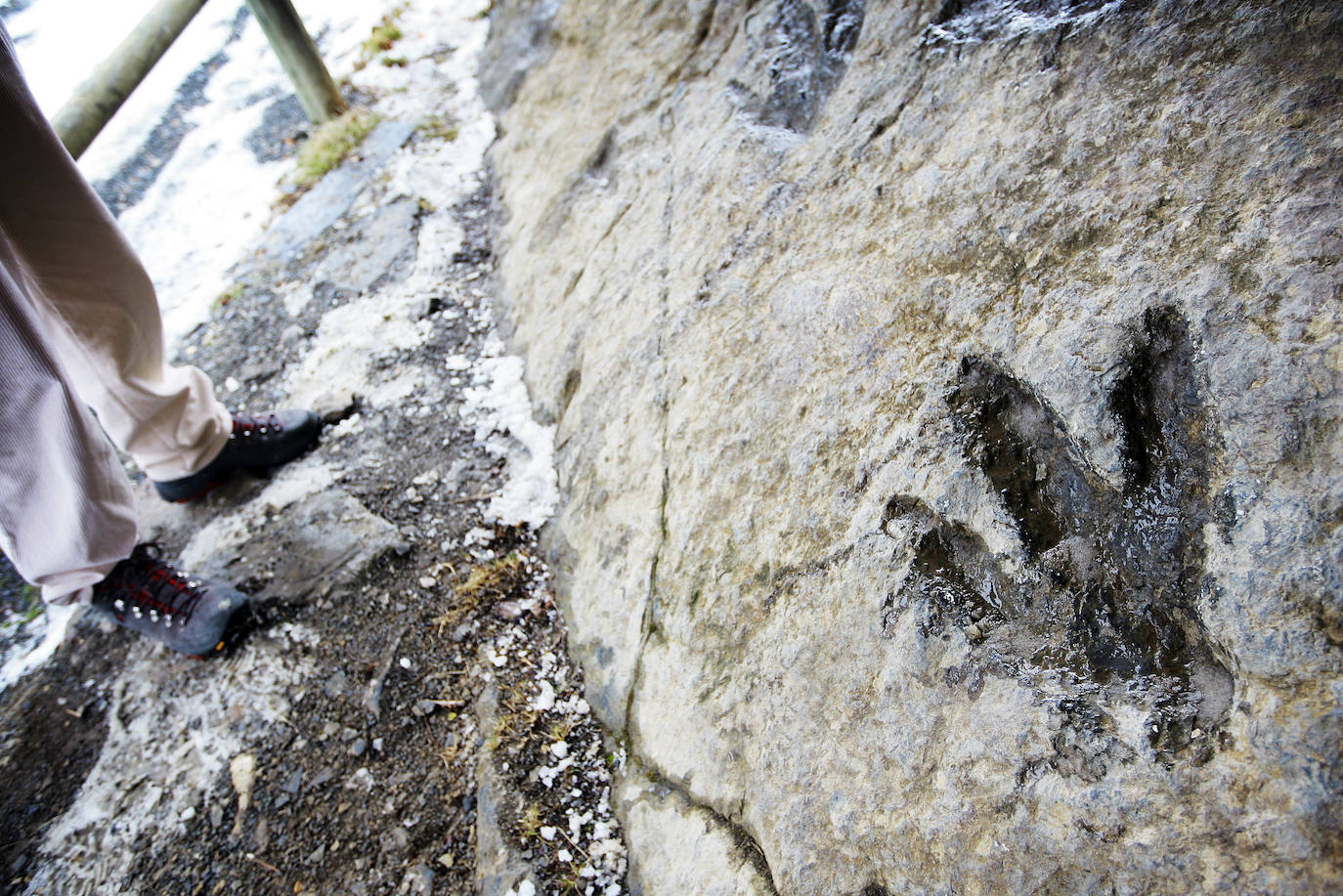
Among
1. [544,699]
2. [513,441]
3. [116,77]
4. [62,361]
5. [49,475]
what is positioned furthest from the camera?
[116,77]

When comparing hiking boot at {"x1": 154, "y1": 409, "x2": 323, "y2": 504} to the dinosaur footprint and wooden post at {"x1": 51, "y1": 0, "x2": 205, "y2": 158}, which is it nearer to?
wooden post at {"x1": 51, "y1": 0, "x2": 205, "y2": 158}

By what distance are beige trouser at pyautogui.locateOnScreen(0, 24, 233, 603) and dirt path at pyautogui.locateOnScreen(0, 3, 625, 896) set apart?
594mm

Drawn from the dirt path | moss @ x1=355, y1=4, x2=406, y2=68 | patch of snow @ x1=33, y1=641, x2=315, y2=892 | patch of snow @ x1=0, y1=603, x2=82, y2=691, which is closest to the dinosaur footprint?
the dirt path

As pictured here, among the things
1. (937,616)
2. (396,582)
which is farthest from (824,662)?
(396,582)

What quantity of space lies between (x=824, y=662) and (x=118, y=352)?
3.15 m

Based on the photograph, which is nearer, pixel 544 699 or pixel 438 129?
pixel 544 699

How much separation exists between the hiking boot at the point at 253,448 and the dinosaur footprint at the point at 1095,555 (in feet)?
10.8

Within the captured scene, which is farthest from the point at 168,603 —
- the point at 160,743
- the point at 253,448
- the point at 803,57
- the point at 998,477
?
the point at 803,57

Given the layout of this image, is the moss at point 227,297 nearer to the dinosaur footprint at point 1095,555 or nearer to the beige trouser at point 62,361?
the beige trouser at point 62,361

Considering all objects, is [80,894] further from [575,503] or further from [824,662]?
[824,662]

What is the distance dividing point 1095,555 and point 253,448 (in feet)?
12.2

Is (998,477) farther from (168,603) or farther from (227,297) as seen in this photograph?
(227,297)

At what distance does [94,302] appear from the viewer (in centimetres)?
268

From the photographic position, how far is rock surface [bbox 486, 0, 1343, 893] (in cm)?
120
